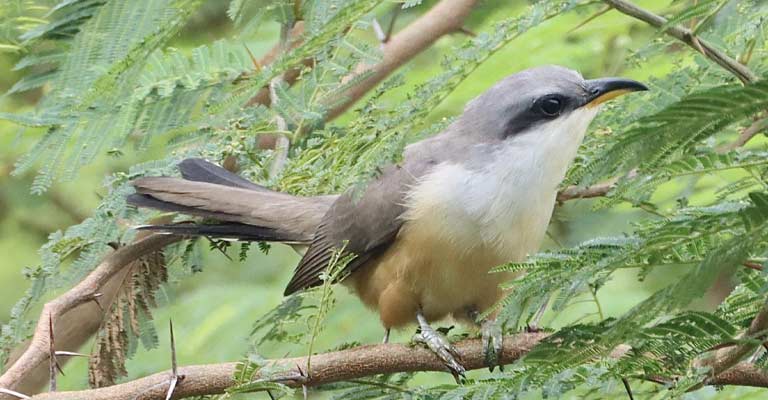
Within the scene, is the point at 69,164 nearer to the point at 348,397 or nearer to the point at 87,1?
the point at 87,1

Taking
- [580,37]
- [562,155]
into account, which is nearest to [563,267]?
[562,155]

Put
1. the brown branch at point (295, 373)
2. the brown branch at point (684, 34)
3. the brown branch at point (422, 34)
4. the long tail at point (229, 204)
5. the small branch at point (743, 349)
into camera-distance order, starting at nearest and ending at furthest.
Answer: the small branch at point (743, 349), the brown branch at point (684, 34), the brown branch at point (295, 373), the long tail at point (229, 204), the brown branch at point (422, 34)

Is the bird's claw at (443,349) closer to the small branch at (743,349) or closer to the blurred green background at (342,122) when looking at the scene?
the blurred green background at (342,122)

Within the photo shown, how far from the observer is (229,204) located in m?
4.38

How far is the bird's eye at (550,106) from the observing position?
391 cm

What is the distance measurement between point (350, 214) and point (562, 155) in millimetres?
874

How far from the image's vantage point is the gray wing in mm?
4203

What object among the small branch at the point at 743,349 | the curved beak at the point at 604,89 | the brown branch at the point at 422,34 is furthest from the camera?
the brown branch at the point at 422,34

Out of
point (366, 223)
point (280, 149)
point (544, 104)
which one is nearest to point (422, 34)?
point (280, 149)

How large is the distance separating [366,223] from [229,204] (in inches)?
21.8

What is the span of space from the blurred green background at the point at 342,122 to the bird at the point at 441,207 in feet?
1.20

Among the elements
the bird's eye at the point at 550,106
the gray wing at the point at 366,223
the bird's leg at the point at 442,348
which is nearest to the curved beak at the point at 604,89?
the bird's eye at the point at 550,106

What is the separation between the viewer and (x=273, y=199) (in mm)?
4422

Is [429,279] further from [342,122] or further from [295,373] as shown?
[342,122]
